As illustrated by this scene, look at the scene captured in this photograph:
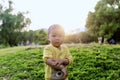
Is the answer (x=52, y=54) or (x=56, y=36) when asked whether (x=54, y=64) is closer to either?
(x=52, y=54)

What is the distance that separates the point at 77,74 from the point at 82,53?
7.62 ft

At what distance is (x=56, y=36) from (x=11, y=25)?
2625cm

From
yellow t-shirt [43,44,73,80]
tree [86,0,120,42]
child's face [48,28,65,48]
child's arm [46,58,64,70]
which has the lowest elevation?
child's arm [46,58,64,70]

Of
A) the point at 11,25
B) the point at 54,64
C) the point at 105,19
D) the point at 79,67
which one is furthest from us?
the point at 11,25

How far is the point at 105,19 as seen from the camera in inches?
1022

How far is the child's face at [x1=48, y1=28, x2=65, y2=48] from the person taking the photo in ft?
12.0

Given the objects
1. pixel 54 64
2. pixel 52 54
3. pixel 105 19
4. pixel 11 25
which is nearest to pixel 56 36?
pixel 52 54

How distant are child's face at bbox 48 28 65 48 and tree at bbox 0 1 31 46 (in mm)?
25855

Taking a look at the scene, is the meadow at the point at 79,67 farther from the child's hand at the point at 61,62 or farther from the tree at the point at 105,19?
the tree at the point at 105,19

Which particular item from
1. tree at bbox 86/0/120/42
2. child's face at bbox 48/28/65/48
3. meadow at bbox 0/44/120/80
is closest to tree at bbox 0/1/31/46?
tree at bbox 86/0/120/42

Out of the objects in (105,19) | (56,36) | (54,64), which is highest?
(105,19)

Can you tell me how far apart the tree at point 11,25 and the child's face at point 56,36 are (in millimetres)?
25855

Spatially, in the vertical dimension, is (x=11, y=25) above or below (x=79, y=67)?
above

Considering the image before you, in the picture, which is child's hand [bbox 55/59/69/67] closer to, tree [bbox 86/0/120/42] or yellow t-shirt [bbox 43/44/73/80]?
yellow t-shirt [bbox 43/44/73/80]
